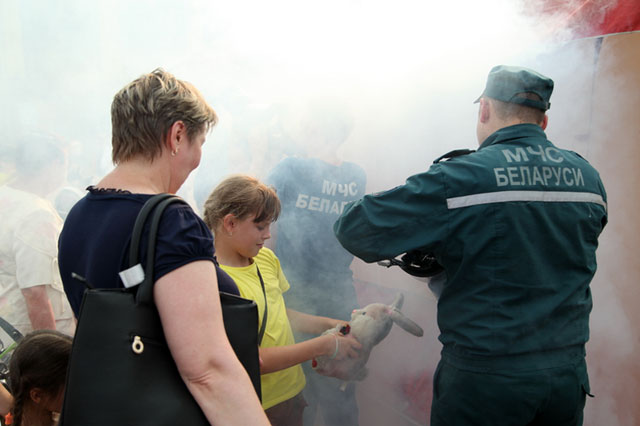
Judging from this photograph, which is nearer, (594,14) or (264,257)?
(264,257)

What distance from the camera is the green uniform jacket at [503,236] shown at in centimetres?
155

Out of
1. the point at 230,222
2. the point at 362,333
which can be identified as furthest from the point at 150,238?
the point at 362,333

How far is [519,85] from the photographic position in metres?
1.72

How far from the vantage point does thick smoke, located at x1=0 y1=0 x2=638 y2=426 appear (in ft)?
8.26

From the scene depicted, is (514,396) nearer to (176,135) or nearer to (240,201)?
(240,201)

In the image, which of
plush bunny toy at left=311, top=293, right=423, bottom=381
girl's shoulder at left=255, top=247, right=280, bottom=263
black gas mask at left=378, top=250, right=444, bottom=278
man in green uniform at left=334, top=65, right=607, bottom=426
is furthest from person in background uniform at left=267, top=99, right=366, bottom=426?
man in green uniform at left=334, top=65, right=607, bottom=426

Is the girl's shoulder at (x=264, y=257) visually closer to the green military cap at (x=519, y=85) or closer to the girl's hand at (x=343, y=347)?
the girl's hand at (x=343, y=347)

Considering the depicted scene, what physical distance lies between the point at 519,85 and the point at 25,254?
2.45 meters

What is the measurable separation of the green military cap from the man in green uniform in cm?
12

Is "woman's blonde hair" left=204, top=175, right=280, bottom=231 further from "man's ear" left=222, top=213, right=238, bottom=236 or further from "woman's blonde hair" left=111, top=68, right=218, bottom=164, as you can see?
"woman's blonde hair" left=111, top=68, right=218, bottom=164

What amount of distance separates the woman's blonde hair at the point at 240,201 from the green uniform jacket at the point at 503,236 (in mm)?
467

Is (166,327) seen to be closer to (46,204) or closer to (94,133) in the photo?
(46,204)

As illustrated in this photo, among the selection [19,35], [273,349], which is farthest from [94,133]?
[273,349]

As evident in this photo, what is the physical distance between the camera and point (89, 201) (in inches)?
43.6
